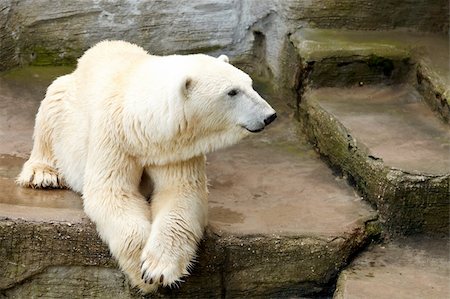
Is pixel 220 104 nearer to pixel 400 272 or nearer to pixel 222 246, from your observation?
pixel 222 246

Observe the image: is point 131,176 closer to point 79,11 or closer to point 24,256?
point 24,256

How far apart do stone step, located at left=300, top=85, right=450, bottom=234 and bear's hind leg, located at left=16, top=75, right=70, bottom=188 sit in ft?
4.64

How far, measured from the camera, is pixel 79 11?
20.1ft

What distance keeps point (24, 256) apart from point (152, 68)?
3.32ft

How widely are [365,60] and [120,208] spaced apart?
2133 millimetres

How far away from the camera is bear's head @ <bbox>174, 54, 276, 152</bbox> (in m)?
4.05

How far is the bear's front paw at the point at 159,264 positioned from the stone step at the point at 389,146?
3.65 feet

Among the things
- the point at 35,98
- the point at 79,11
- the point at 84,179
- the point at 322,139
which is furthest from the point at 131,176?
the point at 79,11

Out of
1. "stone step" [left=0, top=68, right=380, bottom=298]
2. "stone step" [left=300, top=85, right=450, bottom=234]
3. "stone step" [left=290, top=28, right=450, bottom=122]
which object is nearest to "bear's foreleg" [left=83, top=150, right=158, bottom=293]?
"stone step" [left=0, top=68, right=380, bottom=298]

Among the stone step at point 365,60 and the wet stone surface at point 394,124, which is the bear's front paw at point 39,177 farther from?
the stone step at point 365,60

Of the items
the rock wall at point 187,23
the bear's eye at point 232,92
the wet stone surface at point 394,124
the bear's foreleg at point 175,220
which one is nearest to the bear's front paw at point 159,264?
the bear's foreleg at point 175,220

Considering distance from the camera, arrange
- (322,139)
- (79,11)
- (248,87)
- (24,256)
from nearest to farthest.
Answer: (248,87) < (24,256) < (322,139) < (79,11)

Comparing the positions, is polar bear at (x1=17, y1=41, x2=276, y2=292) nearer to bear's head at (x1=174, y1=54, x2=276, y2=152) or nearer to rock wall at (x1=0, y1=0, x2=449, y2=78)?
bear's head at (x1=174, y1=54, x2=276, y2=152)

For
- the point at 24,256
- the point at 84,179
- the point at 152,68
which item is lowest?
the point at 24,256
